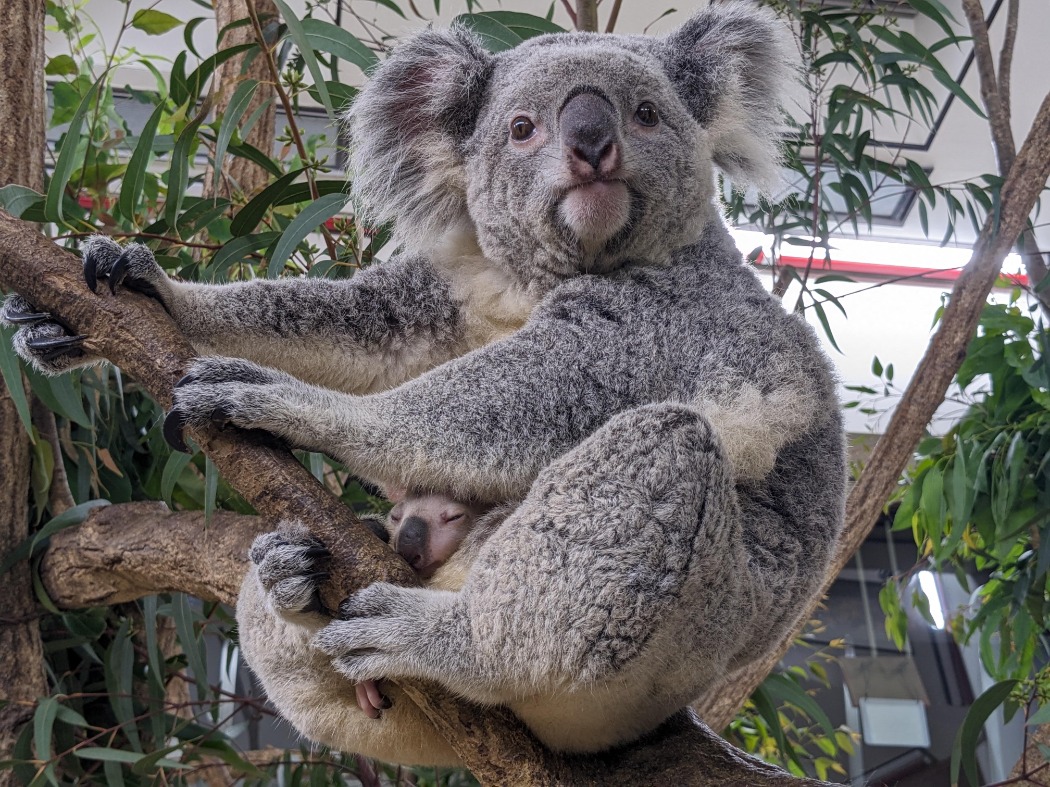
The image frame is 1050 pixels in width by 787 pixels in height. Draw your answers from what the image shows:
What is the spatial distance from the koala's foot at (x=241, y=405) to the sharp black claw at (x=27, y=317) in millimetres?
353

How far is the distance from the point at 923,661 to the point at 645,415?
17.7 ft

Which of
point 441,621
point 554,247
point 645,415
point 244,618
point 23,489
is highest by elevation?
point 554,247

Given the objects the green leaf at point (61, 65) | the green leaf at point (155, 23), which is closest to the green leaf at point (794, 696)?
the green leaf at point (155, 23)

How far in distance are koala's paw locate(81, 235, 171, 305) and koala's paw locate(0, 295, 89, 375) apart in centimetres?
10

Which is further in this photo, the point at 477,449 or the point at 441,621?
the point at 477,449

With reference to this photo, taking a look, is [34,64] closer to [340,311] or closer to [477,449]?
[340,311]

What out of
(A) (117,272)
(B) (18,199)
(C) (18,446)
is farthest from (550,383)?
(C) (18,446)

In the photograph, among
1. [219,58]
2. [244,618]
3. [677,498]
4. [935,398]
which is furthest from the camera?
[935,398]

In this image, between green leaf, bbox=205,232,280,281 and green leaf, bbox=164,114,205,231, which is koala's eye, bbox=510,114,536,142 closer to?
green leaf, bbox=164,114,205,231

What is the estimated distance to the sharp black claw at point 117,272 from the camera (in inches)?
65.3

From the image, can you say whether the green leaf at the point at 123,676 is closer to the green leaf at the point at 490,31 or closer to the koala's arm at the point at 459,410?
the koala's arm at the point at 459,410

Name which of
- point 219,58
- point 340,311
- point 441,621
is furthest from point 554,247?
point 219,58

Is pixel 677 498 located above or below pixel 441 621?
above

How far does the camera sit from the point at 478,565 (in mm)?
1498
